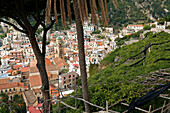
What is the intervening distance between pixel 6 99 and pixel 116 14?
55.7 m

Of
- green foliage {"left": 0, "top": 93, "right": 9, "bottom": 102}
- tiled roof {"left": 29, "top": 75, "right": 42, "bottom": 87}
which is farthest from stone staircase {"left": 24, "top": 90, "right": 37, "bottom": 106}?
green foliage {"left": 0, "top": 93, "right": 9, "bottom": 102}

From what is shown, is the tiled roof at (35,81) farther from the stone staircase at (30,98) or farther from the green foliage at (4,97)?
the green foliage at (4,97)

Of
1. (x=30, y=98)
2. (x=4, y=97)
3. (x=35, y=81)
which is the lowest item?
(x=4, y=97)

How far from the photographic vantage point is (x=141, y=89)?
366cm

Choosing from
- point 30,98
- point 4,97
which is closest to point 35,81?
point 30,98

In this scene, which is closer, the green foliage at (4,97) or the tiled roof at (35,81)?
the green foliage at (4,97)

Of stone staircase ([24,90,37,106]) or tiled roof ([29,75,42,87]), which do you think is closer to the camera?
stone staircase ([24,90,37,106])

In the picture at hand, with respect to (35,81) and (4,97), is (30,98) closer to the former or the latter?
(35,81)

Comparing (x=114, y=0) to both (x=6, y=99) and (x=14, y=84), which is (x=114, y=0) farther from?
(x=14, y=84)

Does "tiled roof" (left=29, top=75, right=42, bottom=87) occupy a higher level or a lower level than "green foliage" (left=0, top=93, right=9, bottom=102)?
higher

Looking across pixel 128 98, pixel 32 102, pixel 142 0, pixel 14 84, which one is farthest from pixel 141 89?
pixel 142 0

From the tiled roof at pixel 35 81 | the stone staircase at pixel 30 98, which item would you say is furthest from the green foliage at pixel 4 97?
the tiled roof at pixel 35 81

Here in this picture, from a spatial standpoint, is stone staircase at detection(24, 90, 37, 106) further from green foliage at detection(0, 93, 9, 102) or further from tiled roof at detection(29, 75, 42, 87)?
green foliage at detection(0, 93, 9, 102)

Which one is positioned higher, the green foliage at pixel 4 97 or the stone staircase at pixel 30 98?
the stone staircase at pixel 30 98
